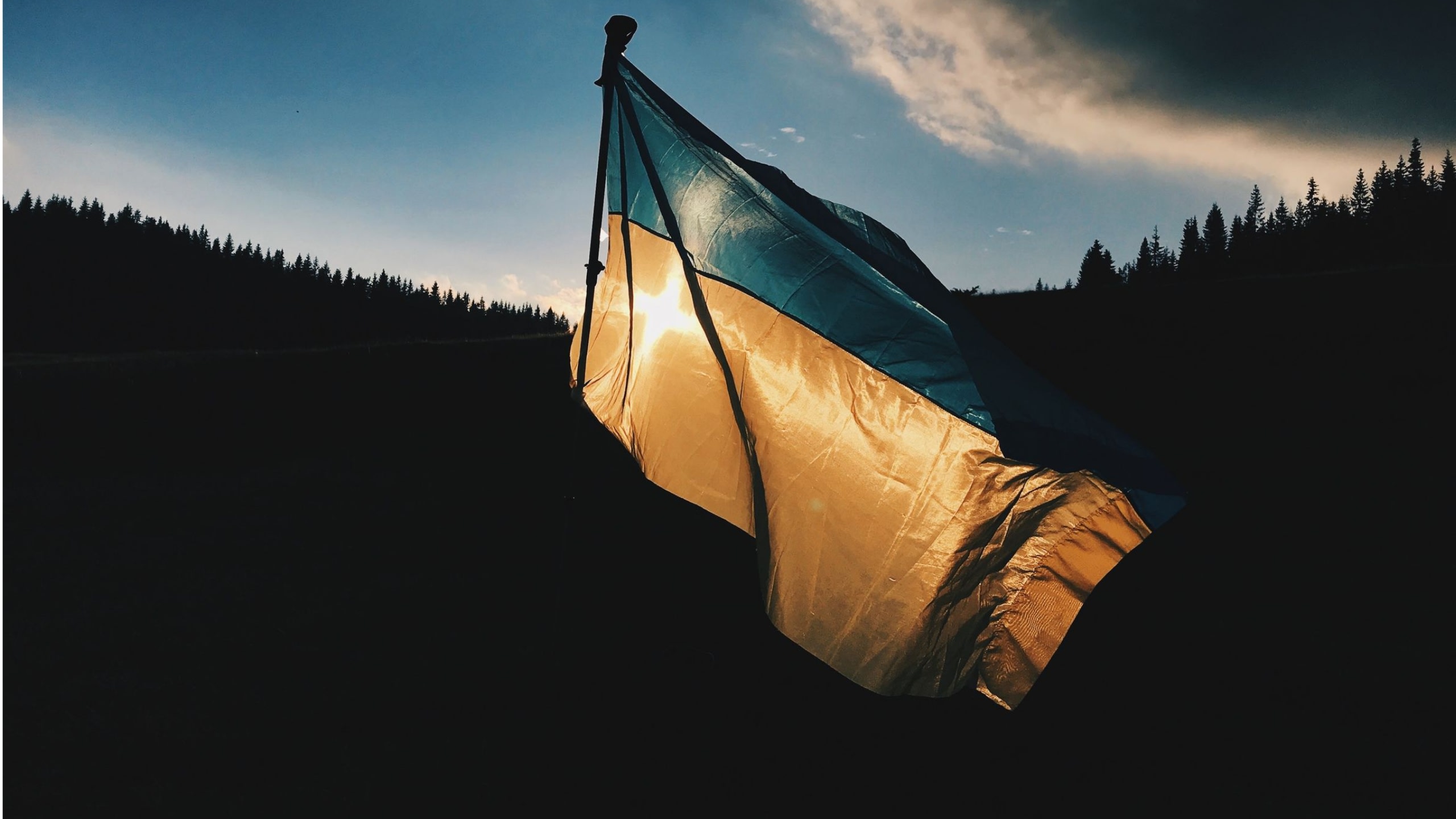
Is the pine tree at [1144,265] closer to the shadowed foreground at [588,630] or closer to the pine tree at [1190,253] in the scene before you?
the pine tree at [1190,253]

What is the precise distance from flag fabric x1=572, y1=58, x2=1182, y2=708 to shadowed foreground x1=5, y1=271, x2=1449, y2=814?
1090mm

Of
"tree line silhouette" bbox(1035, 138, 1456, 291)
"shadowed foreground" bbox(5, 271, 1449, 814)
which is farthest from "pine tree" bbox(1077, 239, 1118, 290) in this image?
"shadowed foreground" bbox(5, 271, 1449, 814)

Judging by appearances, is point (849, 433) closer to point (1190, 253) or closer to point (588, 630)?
point (588, 630)

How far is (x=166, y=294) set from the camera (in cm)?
10450

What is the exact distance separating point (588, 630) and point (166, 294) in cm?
13022

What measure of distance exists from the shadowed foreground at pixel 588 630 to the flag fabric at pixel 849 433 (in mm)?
1090

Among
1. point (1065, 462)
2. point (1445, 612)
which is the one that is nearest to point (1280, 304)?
point (1445, 612)

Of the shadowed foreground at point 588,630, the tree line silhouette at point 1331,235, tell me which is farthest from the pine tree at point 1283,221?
the shadowed foreground at point 588,630

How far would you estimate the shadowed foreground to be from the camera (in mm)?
5918

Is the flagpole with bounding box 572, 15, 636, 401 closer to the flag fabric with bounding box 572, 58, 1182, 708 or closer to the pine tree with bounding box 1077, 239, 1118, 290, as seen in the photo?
the flag fabric with bounding box 572, 58, 1182, 708

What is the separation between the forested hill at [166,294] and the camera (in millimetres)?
95250

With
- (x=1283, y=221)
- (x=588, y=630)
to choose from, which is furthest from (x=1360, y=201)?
(x=588, y=630)

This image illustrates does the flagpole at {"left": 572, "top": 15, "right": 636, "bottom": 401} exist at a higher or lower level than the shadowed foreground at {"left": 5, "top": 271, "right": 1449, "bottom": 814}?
higher

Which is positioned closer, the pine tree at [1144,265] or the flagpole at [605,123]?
the flagpole at [605,123]
